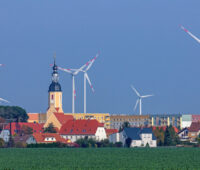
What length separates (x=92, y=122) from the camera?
164m

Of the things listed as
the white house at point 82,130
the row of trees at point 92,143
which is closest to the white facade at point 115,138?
the white house at point 82,130

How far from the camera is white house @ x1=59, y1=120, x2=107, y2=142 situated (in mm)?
160250

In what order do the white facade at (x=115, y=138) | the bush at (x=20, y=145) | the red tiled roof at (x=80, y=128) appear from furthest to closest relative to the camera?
the red tiled roof at (x=80, y=128) < the white facade at (x=115, y=138) < the bush at (x=20, y=145)

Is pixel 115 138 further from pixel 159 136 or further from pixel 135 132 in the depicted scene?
pixel 159 136

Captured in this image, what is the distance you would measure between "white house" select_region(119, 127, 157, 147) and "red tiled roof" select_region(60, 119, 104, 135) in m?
11.6

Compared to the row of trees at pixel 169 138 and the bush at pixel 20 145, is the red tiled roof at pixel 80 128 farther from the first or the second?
the bush at pixel 20 145

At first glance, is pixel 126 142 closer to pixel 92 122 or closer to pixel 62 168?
pixel 92 122

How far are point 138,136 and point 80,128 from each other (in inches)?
684

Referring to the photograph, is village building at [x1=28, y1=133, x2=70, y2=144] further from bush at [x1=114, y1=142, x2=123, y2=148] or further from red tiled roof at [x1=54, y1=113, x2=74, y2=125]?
red tiled roof at [x1=54, y1=113, x2=74, y2=125]

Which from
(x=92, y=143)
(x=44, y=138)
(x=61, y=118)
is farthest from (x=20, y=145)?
(x=61, y=118)

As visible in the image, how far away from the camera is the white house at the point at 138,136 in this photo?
146 m

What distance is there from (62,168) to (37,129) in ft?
395

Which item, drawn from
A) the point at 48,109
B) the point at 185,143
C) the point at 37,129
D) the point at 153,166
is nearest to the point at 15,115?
the point at 48,109

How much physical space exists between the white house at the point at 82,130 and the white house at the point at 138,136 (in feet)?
36.6
